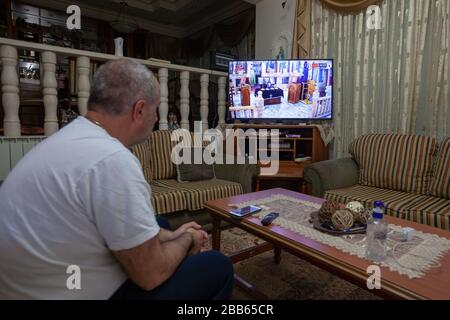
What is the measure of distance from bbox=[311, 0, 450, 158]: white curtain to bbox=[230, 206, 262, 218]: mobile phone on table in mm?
1832

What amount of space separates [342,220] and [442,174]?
1.31m

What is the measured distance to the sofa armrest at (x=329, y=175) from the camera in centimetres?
218

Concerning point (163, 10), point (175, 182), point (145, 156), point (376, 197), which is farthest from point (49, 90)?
point (163, 10)

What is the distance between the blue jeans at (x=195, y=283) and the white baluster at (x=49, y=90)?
201 cm

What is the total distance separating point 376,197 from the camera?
1947 millimetres

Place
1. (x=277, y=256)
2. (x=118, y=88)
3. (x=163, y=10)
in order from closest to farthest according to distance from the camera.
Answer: (x=118, y=88) → (x=277, y=256) → (x=163, y=10)

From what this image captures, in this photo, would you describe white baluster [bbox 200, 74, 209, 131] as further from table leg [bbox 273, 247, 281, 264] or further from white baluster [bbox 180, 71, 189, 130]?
table leg [bbox 273, 247, 281, 264]

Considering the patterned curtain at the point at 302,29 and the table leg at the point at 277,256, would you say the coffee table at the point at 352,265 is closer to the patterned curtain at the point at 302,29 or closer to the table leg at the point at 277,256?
the table leg at the point at 277,256

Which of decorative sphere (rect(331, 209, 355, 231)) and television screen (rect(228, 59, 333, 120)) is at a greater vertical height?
television screen (rect(228, 59, 333, 120))

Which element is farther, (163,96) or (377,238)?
(163,96)

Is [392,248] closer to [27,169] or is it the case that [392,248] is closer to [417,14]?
[27,169]

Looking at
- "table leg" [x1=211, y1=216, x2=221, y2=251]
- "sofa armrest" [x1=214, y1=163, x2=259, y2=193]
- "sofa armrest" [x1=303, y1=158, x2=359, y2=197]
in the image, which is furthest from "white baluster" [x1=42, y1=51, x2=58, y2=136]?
"sofa armrest" [x1=303, y1=158, x2=359, y2=197]

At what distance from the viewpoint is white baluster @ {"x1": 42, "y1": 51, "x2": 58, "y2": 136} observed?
2256 millimetres

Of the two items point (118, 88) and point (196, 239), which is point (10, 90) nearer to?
point (118, 88)
